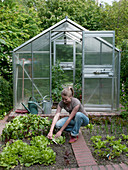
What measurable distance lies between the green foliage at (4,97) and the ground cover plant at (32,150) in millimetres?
2682

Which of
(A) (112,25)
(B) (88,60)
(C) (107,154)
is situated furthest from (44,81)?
(A) (112,25)

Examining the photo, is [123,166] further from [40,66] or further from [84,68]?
[40,66]

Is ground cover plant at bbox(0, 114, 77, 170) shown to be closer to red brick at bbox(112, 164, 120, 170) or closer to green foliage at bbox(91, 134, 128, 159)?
green foliage at bbox(91, 134, 128, 159)

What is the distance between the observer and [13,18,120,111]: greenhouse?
6.42 metres

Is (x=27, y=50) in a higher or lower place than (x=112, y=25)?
lower

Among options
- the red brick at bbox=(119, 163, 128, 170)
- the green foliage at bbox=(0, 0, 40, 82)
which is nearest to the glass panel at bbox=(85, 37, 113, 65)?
the green foliage at bbox=(0, 0, 40, 82)

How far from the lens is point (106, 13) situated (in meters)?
15.2

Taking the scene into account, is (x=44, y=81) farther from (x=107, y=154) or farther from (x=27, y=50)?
(x=107, y=154)

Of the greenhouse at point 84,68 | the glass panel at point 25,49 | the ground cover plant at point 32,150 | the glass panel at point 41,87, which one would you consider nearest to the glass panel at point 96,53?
the greenhouse at point 84,68

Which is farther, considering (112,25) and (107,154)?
(112,25)

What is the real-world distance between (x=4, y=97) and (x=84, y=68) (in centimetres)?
276

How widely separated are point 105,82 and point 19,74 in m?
2.62

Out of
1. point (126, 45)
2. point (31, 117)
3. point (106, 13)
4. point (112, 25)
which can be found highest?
point (106, 13)

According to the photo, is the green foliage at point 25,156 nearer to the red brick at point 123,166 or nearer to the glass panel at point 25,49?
the red brick at point 123,166
